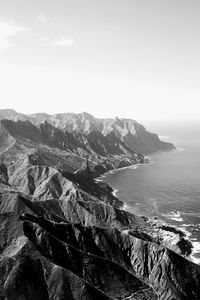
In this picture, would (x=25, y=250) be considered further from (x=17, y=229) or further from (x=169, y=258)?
(x=169, y=258)

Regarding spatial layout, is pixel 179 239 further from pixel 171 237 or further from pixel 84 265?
pixel 84 265

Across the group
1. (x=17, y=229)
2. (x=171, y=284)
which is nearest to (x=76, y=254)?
(x=17, y=229)

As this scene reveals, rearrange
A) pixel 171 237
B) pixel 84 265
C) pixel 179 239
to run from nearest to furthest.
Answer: pixel 84 265
pixel 179 239
pixel 171 237

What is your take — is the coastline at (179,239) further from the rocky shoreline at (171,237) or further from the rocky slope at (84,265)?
the rocky slope at (84,265)

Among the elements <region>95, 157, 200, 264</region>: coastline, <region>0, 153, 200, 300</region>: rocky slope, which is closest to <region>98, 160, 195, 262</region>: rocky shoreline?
<region>95, 157, 200, 264</region>: coastline

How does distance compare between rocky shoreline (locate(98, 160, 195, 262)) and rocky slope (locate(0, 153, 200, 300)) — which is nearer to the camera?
rocky slope (locate(0, 153, 200, 300))

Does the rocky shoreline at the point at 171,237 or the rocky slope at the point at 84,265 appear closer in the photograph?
the rocky slope at the point at 84,265

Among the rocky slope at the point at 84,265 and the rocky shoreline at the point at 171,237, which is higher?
the rocky slope at the point at 84,265

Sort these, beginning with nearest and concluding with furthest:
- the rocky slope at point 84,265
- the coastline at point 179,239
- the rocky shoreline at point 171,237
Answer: the rocky slope at point 84,265
the coastline at point 179,239
the rocky shoreline at point 171,237

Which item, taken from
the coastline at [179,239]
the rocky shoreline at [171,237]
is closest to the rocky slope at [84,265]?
the rocky shoreline at [171,237]

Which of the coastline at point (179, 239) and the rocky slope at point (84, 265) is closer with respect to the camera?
the rocky slope at point (84, 265)

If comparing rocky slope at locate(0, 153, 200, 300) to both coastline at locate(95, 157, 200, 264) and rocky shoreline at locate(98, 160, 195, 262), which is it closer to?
rocky shoreline at locate(98, 160, 195, 262)

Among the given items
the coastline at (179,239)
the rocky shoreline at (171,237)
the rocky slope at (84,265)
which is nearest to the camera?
the rocky slope at (84,265)

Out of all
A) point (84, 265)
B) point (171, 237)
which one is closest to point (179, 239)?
point (171, 237)
